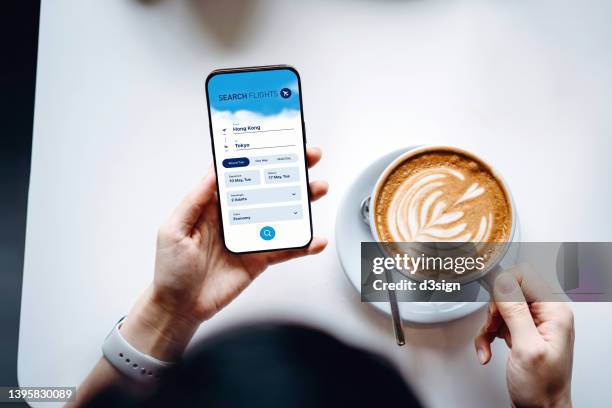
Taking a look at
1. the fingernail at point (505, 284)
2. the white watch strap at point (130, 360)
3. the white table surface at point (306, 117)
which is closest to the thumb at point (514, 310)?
the fingernail at point (505, 284)

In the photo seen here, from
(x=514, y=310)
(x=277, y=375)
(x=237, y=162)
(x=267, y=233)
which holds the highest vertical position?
(x=237, y=162)

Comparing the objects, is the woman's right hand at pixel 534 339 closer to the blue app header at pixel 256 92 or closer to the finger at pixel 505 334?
the finger at pixel 505 334

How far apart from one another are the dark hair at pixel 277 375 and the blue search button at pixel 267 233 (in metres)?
0.16

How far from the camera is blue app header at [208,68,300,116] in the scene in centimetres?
70

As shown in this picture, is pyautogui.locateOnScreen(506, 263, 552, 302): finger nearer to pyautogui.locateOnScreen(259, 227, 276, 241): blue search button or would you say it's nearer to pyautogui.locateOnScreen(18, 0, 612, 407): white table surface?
pyautogui.locateOnScreen(18, 0, 612, 407): white table surface

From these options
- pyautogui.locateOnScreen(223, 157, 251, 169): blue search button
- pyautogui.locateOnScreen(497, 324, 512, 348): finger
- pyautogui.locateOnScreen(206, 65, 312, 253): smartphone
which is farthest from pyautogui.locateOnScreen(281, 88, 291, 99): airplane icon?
pyautogui.locateOnScreen(497, 324, 512, 348): finger

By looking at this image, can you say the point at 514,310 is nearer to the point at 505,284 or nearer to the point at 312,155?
the point at 505,284

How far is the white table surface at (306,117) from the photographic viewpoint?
0.79 meters

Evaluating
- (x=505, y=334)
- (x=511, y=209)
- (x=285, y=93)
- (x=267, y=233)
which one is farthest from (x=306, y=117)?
(x=505, y=334)

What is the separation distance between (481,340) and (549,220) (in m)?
0.23

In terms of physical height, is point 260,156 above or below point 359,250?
above

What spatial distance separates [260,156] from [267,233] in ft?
0.37

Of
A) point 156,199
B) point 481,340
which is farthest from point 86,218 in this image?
point 481,340

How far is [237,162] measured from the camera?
721 millimetres
